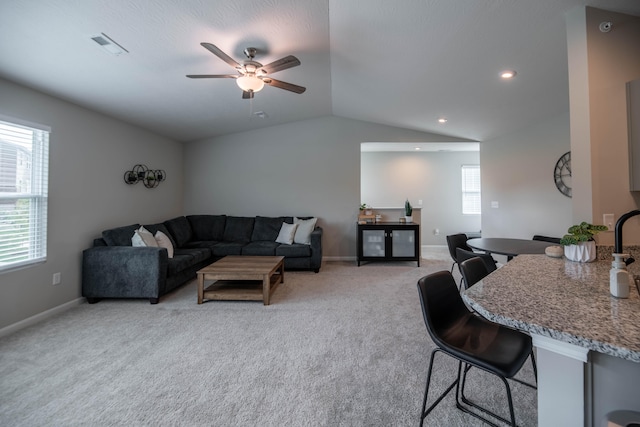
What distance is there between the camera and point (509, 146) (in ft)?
15.4

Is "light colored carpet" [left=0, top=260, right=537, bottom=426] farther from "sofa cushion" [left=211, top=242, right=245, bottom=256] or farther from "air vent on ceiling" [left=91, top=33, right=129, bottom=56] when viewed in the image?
"air vent on ceiling" [left=91, top=33, right=129, bottom=56]

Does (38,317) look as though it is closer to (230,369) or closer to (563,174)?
(230,369)

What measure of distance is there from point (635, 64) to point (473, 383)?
233 cm

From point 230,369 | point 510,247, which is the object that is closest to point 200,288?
point 230,369

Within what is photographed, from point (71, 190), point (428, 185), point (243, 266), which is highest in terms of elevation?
point (428, 185)

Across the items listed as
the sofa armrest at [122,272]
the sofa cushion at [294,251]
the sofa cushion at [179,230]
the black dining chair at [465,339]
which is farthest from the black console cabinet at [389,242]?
Answer: the black dining chair at [465,339]

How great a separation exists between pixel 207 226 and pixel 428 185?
5164mm

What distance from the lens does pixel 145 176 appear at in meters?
4.50

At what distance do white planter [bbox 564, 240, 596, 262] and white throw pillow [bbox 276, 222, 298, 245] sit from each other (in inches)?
149

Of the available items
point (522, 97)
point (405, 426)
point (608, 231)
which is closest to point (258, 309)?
point (405, 426)

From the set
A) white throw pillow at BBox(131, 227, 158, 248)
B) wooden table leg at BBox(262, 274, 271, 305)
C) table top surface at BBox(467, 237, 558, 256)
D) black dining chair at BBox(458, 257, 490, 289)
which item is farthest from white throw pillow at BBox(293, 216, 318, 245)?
black dining chair at BBox(458, 257, 490, 289)

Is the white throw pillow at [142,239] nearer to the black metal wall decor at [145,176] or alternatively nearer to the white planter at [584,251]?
the black metal wall decor at [145,176]

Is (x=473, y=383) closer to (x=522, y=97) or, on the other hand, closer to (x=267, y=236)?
(x=522, y=97)

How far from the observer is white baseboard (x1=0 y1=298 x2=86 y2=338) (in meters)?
2.51
